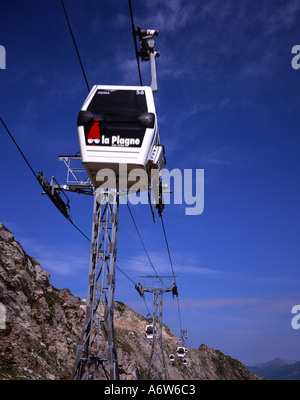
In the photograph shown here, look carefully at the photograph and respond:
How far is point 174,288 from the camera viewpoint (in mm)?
34281

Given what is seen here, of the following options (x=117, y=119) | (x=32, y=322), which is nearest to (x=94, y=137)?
(x=117, y=119)

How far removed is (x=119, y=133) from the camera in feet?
29.3

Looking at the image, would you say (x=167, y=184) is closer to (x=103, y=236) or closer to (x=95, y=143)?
(x=103, y=236)

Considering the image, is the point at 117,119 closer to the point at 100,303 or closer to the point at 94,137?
the point at 94,137

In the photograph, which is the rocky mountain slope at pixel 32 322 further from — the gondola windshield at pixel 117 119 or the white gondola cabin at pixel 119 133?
the gondola windshield at pixel 117 119

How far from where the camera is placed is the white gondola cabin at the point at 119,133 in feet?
29.0

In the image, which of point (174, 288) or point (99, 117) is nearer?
point (99, 117)

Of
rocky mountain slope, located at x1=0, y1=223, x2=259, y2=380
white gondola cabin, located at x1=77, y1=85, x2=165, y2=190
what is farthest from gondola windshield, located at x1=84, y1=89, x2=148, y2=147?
rocky mountain slope, located at x1=0, y1=223, x2=259, y2=380

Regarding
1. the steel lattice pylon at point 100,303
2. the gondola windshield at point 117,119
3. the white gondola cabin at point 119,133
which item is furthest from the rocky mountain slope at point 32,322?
the gondola windshield at point 117,119

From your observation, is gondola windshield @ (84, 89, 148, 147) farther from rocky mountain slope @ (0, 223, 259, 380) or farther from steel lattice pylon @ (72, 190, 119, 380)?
rocky mountain slope @ (0, 223, 259, 380)

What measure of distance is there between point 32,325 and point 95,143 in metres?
20.7

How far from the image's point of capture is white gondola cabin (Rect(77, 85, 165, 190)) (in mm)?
8836

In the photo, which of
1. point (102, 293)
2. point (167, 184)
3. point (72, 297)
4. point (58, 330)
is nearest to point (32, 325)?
point (58, 330)

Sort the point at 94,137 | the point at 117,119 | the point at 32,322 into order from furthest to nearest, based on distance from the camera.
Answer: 1. the point at 32,322
2. the point at 117,119
3. the point at 94,137
